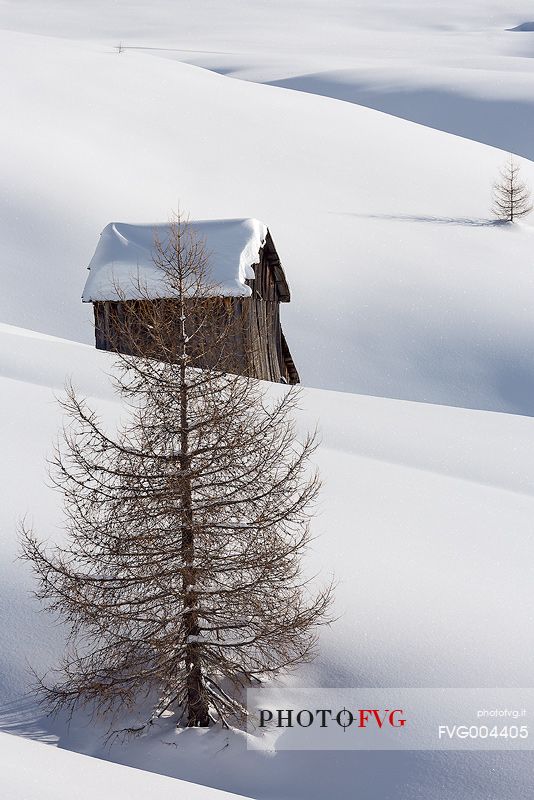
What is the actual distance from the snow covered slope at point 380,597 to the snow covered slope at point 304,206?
11.0 metres

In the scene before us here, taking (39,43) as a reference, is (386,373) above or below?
below

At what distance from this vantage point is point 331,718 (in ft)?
26.2

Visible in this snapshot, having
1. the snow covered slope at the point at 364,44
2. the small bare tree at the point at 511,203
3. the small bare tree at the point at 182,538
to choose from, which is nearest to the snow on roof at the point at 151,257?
the small bare tree at the point at 182,538

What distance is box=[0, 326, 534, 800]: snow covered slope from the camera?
25.0ft

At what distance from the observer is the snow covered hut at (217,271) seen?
53.4ft

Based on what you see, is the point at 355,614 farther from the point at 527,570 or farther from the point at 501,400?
the point at 501,400

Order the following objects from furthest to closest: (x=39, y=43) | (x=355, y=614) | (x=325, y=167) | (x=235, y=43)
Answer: (x=235, y=43)
(x=39, y=43)
(x=325, y=167)
(x=355, y=614)

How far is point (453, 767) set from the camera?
7.48 meters

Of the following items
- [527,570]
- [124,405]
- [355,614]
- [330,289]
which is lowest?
[355,614]

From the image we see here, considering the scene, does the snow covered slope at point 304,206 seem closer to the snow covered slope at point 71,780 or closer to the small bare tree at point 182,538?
the small bare tree at point 182,538

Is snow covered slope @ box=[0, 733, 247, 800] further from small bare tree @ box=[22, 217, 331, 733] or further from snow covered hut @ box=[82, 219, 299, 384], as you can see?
snow covered hut @ box=[82, 219, 299, 384]

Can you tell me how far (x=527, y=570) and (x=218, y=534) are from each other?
12.6ft

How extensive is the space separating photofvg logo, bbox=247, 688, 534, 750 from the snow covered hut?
8365 mm

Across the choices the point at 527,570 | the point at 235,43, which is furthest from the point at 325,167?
the point at 235,43
